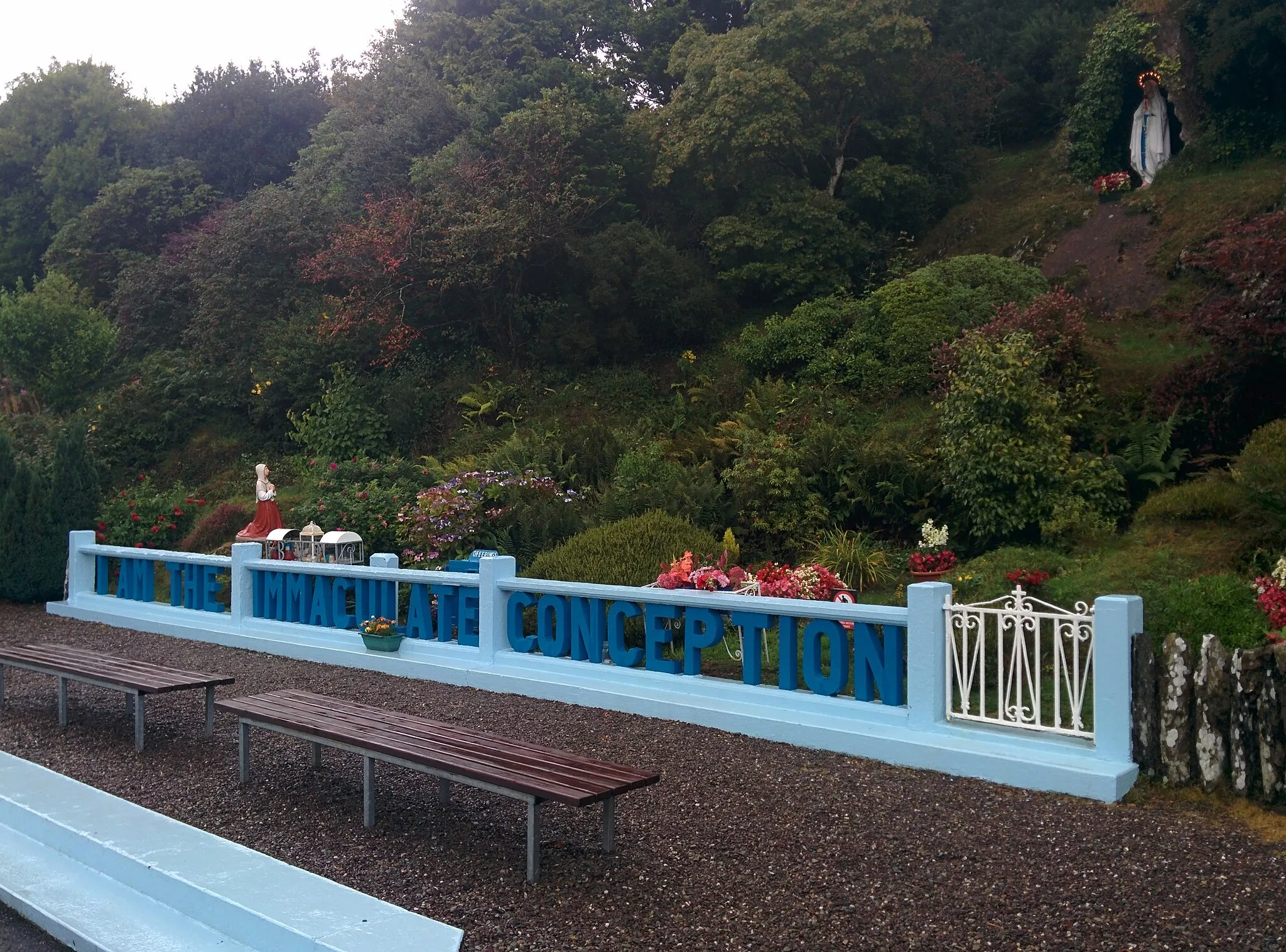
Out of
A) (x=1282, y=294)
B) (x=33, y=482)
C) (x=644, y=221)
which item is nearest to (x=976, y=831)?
(x=1282, y=294)

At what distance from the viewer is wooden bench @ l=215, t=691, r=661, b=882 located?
16.7 feet

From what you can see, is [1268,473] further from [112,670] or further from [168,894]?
[112,670]

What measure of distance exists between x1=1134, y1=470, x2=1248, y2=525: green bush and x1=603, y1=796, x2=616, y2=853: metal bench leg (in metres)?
7.45

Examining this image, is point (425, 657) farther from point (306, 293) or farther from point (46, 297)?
point (46, 297)

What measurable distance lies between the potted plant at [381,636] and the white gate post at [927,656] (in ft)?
17.3

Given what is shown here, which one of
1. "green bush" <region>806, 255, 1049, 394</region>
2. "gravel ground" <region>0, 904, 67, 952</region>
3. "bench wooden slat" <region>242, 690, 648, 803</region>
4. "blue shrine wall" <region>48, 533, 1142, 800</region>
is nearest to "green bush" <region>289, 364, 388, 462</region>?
"blue shrine wall" <region>48, 533, 1142, 800</region>

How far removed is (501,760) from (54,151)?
3530 cm

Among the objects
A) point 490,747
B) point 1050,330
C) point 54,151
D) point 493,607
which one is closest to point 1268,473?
point 1050,330

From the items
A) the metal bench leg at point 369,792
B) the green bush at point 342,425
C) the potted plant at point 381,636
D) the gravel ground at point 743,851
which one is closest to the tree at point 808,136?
the green bush at point 342,425

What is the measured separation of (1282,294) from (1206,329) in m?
0.90

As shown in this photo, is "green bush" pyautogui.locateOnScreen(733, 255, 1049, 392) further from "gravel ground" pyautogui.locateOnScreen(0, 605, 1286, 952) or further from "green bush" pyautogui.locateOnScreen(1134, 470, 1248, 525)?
"gravel ground" pyautogui.locateOnScreen(0, 605, 1286, 952)

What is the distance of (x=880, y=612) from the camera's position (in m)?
7.25

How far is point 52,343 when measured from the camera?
2395 cm

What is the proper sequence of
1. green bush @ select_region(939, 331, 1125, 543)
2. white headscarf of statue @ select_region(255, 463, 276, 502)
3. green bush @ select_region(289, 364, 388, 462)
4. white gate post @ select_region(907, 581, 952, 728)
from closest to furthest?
1. white gate post @ select_region(907, 581, 952, 728)
2. green bush @ select_region(939, 331, 1125, 543)
3. white headscarf of statue @ select_region(255, 463, 276, 502)
4. green bush @ select_region(289, 364, 388, 462)
